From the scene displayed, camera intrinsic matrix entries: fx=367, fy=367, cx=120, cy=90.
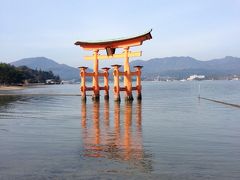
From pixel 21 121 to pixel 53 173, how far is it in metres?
12.1

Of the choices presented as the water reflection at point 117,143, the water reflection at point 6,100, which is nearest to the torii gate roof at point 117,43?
the water reflection at point 6,100

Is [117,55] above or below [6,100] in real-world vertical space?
above

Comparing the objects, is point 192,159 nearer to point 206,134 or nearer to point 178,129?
point 206,134

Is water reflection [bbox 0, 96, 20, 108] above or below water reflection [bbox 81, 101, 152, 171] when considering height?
above

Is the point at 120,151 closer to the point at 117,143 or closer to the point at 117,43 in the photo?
the point at 117,143

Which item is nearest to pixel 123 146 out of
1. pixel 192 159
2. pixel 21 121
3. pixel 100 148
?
pixel 100 148

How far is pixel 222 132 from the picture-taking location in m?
15.6

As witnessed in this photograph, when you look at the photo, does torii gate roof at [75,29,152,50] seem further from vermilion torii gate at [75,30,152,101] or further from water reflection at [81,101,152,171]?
water reflection at [81,101,152,171]

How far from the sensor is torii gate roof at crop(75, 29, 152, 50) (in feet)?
112

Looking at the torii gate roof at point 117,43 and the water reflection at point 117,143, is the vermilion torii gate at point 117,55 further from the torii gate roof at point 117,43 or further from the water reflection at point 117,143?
the water reflection at point 117,143

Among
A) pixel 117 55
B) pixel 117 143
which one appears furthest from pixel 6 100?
pixel 117 143

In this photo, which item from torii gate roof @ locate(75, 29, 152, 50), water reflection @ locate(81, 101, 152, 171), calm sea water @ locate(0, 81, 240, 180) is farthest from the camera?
torii gate roof @ locate(75, 29, 152, 50)

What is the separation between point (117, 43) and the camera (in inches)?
1448

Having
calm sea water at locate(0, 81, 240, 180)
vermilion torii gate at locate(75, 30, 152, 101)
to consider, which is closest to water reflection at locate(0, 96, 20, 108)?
vermilion torii gate at locate(75, 30, 152, 101)
